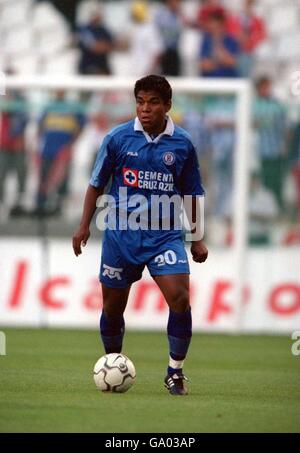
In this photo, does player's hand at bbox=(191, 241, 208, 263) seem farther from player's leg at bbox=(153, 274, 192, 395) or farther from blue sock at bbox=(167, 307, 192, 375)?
blue sock at bbox=(167, 307, 192, 375)

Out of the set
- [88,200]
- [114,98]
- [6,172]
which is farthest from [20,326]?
[88,200]

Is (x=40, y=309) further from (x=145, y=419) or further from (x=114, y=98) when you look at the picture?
(x=145, y=419)

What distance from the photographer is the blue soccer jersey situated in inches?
351

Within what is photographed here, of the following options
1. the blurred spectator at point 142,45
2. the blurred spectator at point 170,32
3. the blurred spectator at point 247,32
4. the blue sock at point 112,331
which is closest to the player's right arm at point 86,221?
the blue sock at point 112,331

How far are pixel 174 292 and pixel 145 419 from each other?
4.93 feet

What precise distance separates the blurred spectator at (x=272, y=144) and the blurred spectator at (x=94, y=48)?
5.27 m

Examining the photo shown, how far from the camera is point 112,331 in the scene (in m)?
9.22

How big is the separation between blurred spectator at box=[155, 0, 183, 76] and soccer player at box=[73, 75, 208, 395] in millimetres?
12303

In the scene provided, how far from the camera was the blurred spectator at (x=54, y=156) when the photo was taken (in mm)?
16641

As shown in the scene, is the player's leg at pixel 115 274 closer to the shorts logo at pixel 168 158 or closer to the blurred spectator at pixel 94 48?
the shorts logo at pixel 168 158

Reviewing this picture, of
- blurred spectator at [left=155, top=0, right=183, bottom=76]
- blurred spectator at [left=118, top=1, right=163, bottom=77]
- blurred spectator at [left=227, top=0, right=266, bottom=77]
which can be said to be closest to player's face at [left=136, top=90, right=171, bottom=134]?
blurred spectator at [left=227, top=0, right=266, bottom=77]

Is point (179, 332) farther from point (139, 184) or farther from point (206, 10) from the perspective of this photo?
point (206, 10)

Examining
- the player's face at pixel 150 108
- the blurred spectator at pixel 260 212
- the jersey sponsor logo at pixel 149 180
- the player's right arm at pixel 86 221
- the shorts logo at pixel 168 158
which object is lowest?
the player's right arm at pixel 86 221

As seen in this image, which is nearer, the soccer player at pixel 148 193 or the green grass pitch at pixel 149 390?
the green grass pitch at pixel 149 390
